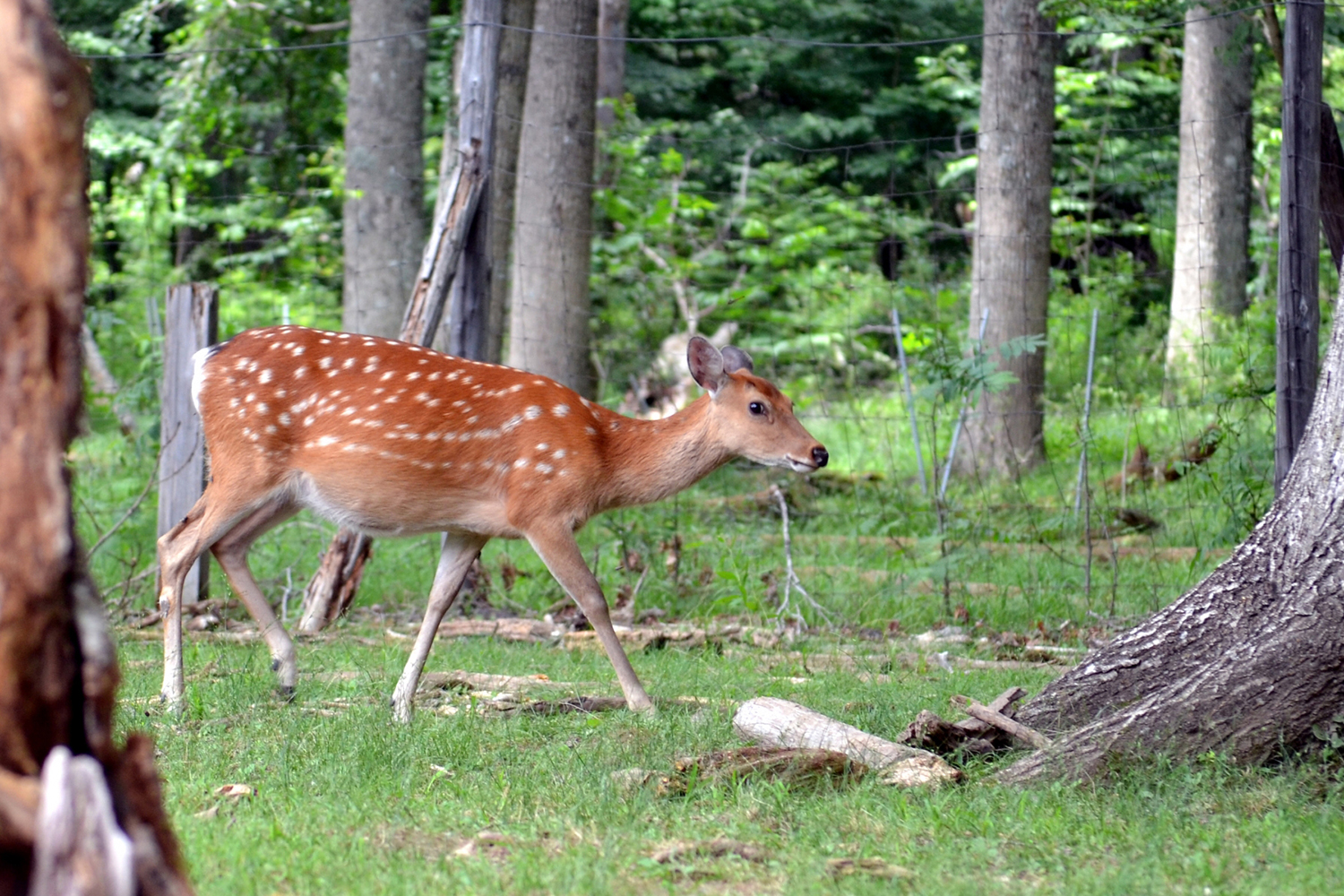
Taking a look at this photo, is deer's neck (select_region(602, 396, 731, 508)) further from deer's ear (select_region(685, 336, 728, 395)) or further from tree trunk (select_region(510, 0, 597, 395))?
tree trunk (select_region(510, 0, 597, 395))

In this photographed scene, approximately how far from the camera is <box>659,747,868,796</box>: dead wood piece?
3.95 m

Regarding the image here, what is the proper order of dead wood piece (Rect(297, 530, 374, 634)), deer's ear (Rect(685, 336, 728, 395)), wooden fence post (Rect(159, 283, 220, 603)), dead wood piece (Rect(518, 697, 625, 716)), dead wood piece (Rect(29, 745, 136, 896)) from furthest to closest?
wooden fence post (Rect(159, 283, 220, 603))
dead wood piece (Rect(297, 530, 374, 634))
deer's ear (Rect(685, 336, 728, 395))
dead wood piece (Rect(518, 697, 625, 716))
dead wood piece (Rect(29, 745, 136, 896))

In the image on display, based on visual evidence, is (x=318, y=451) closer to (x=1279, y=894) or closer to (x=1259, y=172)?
(x=1279, y=894)

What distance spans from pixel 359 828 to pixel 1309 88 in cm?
518

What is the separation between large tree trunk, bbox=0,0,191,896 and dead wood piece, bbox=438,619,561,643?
4.64 meters

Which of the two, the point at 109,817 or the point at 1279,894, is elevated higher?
the point at 109,817

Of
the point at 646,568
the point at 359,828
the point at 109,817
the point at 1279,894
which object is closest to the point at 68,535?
the point at 109,817

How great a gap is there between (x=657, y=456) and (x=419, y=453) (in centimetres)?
95

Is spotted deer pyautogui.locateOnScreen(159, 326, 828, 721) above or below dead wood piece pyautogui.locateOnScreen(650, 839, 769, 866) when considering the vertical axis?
above

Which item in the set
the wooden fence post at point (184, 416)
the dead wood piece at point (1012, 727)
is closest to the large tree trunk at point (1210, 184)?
the wooden fence post at point (184, 416)

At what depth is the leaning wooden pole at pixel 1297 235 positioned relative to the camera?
6.30 meters

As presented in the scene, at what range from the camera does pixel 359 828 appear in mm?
3480

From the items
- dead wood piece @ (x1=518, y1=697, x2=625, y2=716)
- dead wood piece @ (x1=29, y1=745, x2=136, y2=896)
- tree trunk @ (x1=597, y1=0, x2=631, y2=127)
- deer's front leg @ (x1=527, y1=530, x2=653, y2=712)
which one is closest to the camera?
dead wood piece @ (x1=29, y1=745, x2=136, y2=896)

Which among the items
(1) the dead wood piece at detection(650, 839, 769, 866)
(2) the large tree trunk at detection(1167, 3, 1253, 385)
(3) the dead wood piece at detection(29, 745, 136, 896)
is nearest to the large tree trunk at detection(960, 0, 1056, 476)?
(2) the large tree trunk at detection(1167, 3, 1253, 385)
